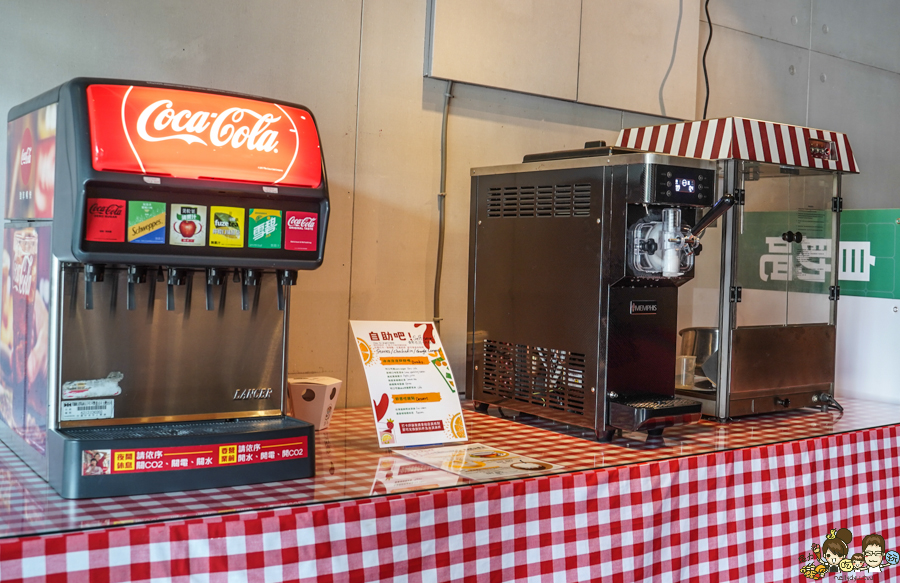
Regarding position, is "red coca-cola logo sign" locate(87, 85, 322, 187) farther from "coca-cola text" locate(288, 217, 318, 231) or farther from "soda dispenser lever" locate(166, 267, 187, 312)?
"soda dispenser lever" locate(166, 267, 187, 312)

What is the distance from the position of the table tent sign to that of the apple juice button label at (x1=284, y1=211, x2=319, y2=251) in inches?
15.5

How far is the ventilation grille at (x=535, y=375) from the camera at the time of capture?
2.10 meters

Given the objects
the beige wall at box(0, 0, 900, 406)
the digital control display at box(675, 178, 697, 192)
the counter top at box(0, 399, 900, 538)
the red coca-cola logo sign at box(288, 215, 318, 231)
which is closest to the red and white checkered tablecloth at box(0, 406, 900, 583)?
the counter top at box(0, 399, 900, 538)

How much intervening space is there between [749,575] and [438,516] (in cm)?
91

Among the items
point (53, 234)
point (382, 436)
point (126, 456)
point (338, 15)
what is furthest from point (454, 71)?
point (126, 456)

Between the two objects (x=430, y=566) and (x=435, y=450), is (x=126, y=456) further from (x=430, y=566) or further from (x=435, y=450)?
(x=435, y=450)

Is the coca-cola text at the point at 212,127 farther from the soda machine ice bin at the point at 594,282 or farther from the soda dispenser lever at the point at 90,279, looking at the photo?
the soda machine ice bin at the point at 594,282

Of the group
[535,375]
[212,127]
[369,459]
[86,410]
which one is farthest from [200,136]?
[535,375]

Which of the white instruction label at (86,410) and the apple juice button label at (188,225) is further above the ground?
the apple juice button label at (188,225)

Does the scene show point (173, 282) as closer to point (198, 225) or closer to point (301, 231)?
point (198, 225)

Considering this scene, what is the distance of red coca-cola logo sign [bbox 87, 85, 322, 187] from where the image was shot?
1421mm

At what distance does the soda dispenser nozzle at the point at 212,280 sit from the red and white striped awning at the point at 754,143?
1.54 m

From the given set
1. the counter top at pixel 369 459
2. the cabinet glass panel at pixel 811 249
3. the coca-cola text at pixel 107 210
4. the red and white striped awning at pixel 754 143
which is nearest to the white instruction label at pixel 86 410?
the counter top at pixel 369 459

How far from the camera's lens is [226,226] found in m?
1.51
